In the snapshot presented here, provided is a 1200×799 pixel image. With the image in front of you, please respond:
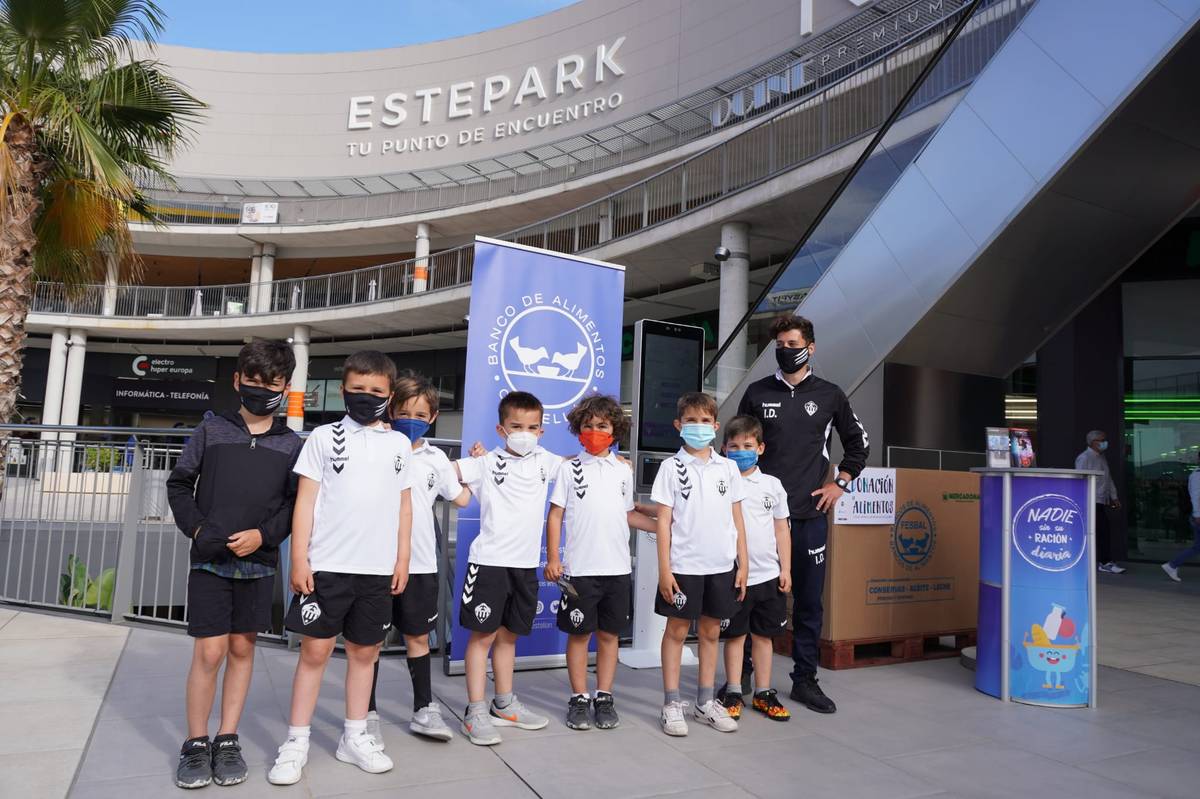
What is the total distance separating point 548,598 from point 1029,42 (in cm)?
561

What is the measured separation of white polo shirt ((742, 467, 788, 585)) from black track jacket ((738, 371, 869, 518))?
272mm

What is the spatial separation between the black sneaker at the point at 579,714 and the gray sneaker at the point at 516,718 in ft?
0.42

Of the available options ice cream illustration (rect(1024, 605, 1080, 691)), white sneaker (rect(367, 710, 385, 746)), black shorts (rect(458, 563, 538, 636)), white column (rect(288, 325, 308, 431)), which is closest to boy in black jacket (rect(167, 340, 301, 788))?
white sneaker (rect(367, 710, 385, 746))

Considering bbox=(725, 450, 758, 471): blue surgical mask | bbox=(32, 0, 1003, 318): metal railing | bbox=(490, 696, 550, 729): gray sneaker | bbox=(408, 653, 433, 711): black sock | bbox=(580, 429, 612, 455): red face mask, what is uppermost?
bbox=(32, 0, 1003, 318): metal railing

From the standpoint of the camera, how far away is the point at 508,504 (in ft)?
13.1

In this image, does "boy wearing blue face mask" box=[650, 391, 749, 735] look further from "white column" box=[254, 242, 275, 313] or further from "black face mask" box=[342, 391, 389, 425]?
"white column" box=[254, 242, 275, 313]

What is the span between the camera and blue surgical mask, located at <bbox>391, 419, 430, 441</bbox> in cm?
392

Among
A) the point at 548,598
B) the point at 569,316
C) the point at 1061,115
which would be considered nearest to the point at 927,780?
the point at 548,598

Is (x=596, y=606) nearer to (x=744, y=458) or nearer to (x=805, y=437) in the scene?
(x=744, y=458)

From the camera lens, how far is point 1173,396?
41.1 ft

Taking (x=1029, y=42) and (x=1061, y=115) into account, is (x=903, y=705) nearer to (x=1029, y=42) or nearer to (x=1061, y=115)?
(x=1061, y=115)

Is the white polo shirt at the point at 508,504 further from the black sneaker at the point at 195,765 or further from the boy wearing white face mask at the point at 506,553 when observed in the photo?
the black sneaker at the point at 195,765

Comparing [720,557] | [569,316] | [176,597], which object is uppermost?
[569,316]

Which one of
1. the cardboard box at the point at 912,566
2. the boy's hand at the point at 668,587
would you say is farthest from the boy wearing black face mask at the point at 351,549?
the cardboard box at the point at 912,566
